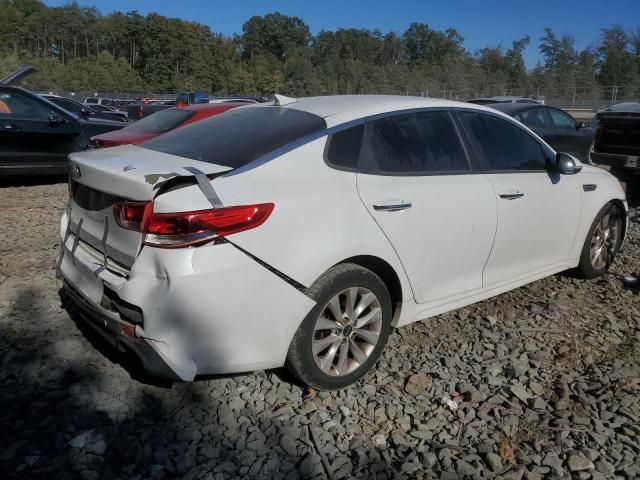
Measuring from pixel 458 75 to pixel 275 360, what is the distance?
79.4 m

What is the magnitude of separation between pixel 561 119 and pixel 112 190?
10963mm

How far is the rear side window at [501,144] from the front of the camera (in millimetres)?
3633

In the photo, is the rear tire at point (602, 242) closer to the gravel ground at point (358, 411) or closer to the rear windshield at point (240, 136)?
the gravel ground at point (358, 411)

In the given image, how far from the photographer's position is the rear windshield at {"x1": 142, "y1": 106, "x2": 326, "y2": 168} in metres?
2.77

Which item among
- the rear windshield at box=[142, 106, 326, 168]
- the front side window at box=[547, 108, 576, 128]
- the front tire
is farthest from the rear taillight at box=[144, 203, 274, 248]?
the front side window at box=[547, 108, 576, 128]

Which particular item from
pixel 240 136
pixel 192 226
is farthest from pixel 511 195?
pixel 192 226

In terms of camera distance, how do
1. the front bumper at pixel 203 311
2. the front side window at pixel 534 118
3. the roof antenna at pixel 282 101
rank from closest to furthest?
the front bumper at pixel 203 311
the roof antenna at pixel 282 101
the front side window at pixel 534 118

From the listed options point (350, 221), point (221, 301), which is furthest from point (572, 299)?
point (221, 301)

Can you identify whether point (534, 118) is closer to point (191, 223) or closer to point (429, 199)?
point (429, 199)

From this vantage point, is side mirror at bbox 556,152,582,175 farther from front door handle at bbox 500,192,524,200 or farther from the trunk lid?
the trunk lid

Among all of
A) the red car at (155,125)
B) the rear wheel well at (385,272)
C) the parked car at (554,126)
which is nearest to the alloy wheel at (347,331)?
the rear wheel well at (385,272)

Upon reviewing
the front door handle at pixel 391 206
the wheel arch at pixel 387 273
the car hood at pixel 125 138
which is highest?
the car hood at pixel 125 138

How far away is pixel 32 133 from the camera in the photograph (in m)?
7.87

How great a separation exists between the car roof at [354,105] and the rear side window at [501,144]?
15cm
